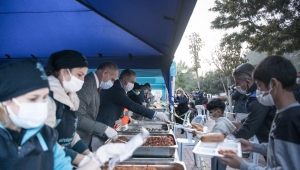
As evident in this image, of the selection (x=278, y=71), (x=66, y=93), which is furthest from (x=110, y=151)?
(x=278, y=71)

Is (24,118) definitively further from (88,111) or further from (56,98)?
(88,111)

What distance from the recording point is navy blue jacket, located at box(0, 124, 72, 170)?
0.91 m

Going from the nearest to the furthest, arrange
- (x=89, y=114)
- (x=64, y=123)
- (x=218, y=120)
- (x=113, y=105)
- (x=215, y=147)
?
(x=64, y=123) → (x=215, y=147) → (x=89, y=114) → (x=218, y=120) → (x=113, y=105)

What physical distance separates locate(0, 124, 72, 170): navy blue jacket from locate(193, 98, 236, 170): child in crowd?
5.93 ft

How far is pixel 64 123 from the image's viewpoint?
1478 millimetres

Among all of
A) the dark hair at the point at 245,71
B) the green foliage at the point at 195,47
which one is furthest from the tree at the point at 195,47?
the dark hair at the point at 245,71

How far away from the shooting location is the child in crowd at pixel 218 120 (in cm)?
261

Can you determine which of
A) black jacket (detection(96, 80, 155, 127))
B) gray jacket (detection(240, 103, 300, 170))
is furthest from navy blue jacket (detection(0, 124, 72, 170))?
black jacket (detection(96, 80, 155, 127))

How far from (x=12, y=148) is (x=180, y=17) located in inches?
51.1

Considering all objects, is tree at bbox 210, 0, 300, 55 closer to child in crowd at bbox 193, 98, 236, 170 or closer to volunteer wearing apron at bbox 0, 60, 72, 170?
child in crowd at bbox 193, 98, 236, 170

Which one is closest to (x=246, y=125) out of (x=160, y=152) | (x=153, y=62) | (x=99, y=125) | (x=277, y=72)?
(x=160, y=152)

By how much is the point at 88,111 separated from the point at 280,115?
1.68 metres

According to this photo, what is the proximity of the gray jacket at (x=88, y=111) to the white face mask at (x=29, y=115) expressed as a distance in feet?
3.54

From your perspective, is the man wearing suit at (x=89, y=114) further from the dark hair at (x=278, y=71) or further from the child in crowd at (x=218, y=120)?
the dark hair at (x=278, y=71)
